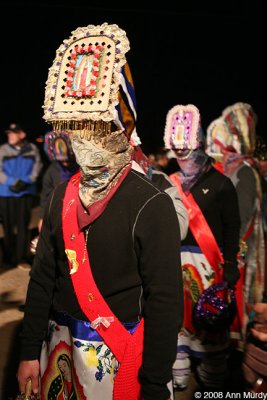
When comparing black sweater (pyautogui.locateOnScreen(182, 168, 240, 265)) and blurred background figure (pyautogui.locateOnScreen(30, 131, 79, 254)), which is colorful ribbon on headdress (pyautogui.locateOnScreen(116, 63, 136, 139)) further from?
blurred background figure (pyautogui.locateOnScreen(30, 131, 79, 254))

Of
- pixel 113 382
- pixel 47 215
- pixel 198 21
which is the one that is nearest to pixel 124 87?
pixel 47 215

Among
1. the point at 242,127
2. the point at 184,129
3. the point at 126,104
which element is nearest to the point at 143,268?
the point at 126,104

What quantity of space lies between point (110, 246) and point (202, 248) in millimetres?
1781

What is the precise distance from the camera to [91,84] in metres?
1.59

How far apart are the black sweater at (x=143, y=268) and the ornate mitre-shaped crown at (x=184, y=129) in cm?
162

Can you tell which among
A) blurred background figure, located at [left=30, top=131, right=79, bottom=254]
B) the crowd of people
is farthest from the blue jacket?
the crowd of people

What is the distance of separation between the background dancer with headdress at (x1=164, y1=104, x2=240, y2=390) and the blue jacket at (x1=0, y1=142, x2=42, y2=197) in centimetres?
350

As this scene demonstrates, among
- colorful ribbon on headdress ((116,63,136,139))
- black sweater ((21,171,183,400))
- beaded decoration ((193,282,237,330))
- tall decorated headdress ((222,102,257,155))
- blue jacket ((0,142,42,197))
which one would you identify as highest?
tall decorated headdress ((222,102,257,155))

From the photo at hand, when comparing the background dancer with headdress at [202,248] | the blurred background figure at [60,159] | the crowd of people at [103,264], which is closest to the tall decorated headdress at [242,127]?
the background dancer with headdress at [202,248]

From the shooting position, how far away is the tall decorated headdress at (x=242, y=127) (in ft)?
14.4

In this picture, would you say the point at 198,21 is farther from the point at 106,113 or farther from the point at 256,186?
the point at 106,113

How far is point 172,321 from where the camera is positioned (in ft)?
5.26

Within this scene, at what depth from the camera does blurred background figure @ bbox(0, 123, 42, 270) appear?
625cm

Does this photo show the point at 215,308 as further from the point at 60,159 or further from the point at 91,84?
the point at 60,159
